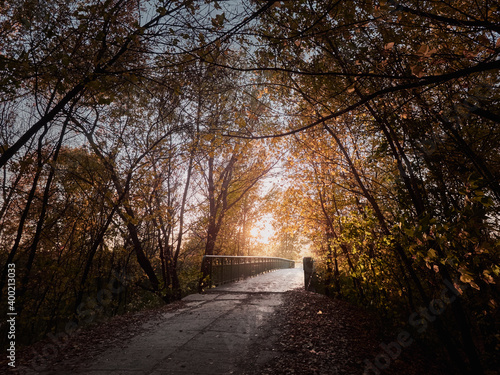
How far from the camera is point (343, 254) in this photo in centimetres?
677

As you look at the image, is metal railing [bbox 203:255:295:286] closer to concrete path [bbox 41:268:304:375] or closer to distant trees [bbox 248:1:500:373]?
concrete path [bbox 41:268:304:375]

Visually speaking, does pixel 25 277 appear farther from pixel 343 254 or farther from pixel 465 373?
pixel 465 373

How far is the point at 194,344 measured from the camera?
12.0 ft

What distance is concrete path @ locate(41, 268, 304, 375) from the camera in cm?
298

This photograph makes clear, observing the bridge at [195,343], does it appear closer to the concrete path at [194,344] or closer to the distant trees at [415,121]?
the concrete path at [194,344]

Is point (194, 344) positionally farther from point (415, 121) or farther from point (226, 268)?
point (226, 268)

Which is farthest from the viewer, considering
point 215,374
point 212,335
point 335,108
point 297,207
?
point 297,207

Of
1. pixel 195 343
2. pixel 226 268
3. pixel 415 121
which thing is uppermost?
pixel 415 121

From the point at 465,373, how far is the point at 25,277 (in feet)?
28.8

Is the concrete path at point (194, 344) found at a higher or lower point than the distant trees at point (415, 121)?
lower

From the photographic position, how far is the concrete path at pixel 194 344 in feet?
9.77

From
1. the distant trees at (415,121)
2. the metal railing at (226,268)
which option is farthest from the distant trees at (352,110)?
the metal railing at (226,268)

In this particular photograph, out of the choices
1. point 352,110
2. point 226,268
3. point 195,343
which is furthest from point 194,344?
point 226,268

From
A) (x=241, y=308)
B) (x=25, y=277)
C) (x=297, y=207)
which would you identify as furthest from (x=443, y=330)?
(x=25, y=277)
